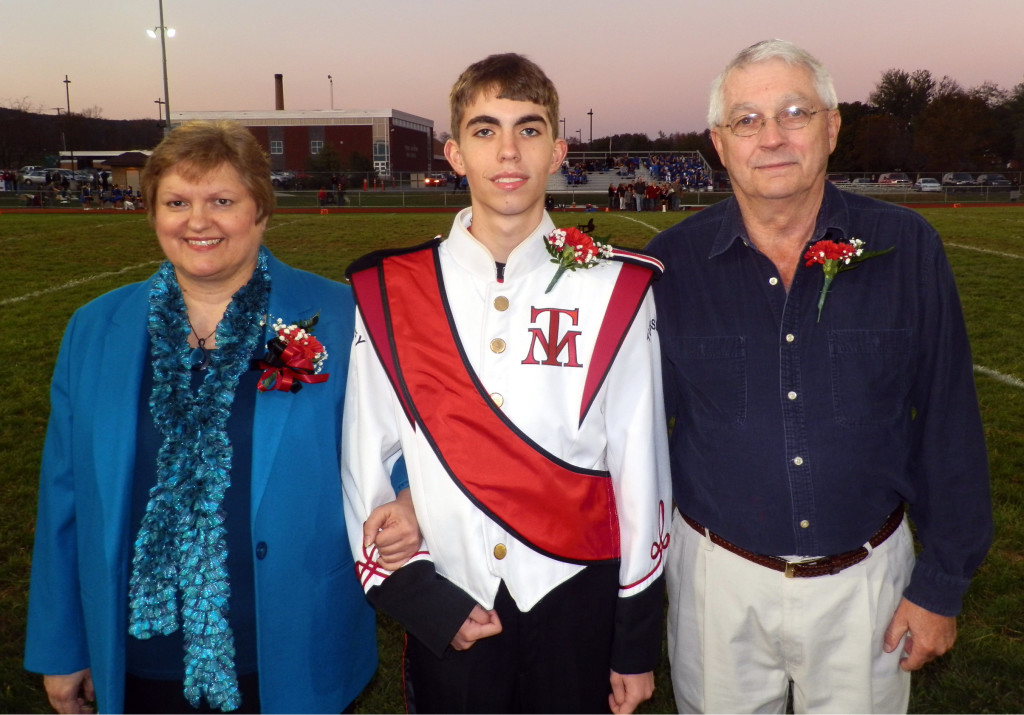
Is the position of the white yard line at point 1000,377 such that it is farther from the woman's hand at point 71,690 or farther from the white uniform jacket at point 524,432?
the woman's hand at point 71,690

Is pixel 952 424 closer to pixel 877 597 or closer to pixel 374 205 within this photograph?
pixel 877 597

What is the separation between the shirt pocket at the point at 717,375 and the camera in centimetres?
246

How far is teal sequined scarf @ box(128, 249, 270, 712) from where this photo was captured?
7.72 feet

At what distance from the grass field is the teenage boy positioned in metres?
0.73

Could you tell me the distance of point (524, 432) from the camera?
7.44ft

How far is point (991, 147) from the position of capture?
7469 centimetres

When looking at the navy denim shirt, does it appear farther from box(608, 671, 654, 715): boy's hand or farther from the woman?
the woman

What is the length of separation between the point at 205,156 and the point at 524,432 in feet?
4.08

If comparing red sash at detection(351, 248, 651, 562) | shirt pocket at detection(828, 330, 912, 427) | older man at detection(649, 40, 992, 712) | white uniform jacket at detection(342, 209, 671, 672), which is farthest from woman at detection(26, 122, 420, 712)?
shirt pocket at detection(828, 330, 912, 427)

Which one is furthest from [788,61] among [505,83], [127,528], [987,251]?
[987,251]

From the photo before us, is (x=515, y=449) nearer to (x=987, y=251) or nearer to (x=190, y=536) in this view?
(x=190, y=536)

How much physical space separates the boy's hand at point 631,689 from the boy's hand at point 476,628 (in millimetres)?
396

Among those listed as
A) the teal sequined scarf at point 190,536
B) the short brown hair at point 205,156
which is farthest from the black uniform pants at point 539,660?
the short brown hair at point 205,156

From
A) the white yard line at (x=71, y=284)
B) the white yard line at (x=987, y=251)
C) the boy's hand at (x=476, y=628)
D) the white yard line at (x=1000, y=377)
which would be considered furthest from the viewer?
the white yard line at (x=987, y=251)
